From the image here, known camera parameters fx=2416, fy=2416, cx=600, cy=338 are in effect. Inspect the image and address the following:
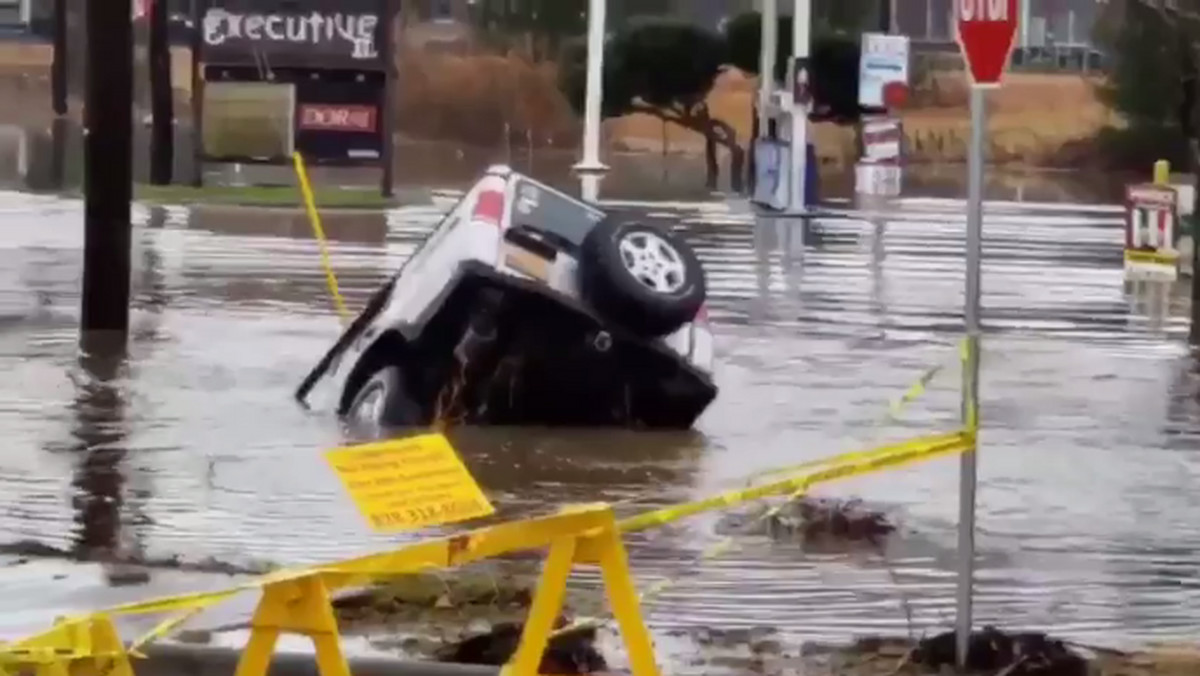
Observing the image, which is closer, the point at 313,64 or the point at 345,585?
the point at 345,585

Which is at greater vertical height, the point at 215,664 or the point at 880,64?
the point at 880,64

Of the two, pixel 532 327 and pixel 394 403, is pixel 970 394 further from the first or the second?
pixel 394 403

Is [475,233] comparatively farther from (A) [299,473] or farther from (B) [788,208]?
(B) [788,208]

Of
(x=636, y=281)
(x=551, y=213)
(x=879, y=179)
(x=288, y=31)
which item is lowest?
(x=879, y=179)

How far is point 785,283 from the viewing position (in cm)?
2122

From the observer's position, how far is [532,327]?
39.7ft

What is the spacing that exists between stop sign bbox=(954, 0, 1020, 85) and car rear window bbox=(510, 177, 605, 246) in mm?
4808

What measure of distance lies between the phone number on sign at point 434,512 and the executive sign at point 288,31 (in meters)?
23.9

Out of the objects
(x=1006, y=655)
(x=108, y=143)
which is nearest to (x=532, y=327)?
(x=108, y=143)

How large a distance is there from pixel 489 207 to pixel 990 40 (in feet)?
16.5

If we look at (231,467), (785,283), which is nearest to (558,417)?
(231,467)

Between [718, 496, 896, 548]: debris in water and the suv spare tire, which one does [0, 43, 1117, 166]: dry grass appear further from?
[718, 496, 896, 548]: debris in water

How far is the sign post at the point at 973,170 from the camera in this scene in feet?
24.7

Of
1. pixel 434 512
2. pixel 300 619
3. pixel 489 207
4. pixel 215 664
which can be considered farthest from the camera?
pixel 489 207
